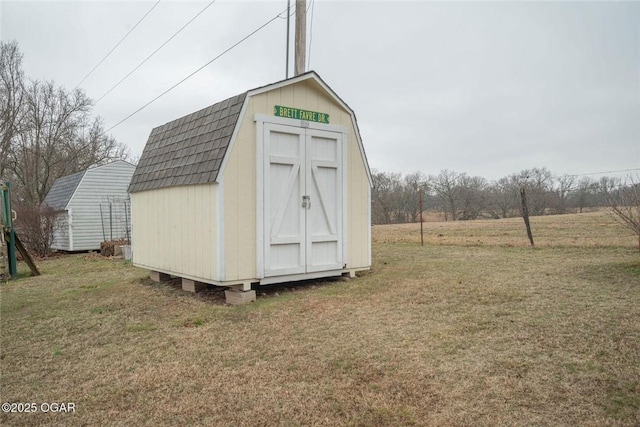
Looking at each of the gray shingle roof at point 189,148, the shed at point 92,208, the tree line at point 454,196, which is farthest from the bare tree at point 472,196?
the gray shingle roof at point 189,148

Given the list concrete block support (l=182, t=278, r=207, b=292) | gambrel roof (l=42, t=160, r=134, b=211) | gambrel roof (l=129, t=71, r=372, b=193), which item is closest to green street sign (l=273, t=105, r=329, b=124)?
gambrel roof (l=129, t=71, r=372, b=193)

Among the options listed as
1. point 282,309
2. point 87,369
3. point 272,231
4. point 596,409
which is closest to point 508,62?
point 272,231

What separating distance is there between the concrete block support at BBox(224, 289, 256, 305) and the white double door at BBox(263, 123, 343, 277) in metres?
0.42

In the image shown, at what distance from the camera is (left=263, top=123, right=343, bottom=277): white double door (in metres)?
6.62

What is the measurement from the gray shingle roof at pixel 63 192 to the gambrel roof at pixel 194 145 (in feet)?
33.9

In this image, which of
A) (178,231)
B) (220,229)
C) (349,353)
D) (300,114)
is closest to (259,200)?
(220,229)

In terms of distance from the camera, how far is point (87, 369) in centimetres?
399

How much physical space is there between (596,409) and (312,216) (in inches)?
192

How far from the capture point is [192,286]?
722 cm

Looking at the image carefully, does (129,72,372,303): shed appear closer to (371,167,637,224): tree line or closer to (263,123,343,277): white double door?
(263,123,343,277): white double door

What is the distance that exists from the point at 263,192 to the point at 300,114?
4.69 ft

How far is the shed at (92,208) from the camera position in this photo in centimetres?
1708

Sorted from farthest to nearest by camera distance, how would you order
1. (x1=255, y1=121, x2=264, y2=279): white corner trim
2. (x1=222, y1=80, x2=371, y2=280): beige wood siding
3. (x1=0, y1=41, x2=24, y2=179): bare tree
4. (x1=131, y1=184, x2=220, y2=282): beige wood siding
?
1. (x1=0, y1=41, x2=24, y2=179): bare tree
2. (x1=255, y1=121, x2=264, y2=279): white corner trim
3. (x1=131, y1=184, x2=220, y2=282): beige wood siding
4. (x1=222, y1=80, x2=371, y2=280): beige wood siding

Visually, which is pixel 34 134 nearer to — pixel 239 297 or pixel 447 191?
pixel 239 297
